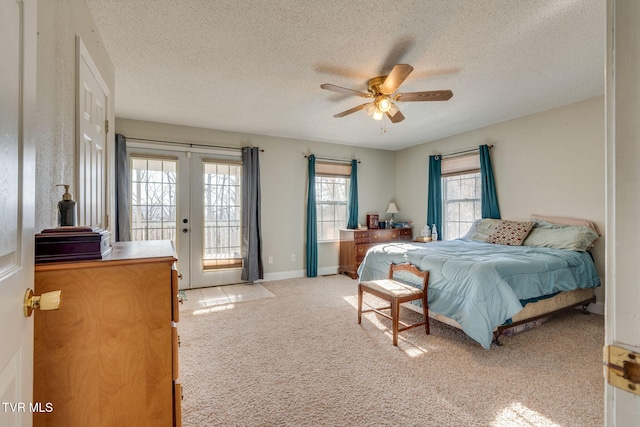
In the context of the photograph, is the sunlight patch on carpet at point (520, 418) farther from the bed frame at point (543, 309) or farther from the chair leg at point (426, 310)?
the chair leg at point (426, 310)

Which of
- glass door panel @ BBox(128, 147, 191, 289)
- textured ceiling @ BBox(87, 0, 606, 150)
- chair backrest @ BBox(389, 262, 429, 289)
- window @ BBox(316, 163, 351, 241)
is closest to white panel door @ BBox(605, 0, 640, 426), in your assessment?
textured ceiling @ BBox(87, 0, 606, 150)

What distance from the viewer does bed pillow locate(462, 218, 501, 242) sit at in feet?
13.2

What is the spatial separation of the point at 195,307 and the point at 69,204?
9.04 ft

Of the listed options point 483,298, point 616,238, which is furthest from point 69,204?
point 483,298

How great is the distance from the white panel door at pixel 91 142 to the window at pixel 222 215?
7.65 feet

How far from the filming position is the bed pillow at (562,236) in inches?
126

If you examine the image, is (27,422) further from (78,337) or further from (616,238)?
(616,238)

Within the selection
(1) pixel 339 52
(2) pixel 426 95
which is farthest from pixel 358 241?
(1) pixel 339 52

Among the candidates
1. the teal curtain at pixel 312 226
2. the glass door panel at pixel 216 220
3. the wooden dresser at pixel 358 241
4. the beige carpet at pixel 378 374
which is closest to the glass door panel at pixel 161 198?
the glass door panel at pixel 216 220

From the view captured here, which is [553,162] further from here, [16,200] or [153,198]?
[153,198]

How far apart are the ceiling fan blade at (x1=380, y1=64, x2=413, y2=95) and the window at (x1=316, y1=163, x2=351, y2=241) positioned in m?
2.84

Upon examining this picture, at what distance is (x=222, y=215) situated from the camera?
4.64m

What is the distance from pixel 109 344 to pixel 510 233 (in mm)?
4138

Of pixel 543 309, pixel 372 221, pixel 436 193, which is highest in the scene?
pixel 436 193
